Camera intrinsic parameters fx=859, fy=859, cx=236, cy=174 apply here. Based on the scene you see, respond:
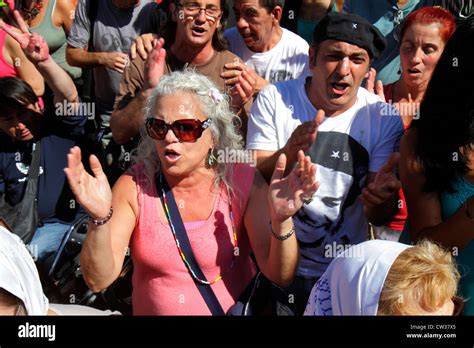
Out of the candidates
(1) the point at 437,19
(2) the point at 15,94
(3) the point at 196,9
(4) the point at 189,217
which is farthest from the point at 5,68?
(1) the point at 437,19

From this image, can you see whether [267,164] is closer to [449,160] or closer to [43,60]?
[449,160]

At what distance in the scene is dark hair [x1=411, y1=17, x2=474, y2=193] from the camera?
10.2 ft

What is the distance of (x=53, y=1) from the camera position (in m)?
5.15

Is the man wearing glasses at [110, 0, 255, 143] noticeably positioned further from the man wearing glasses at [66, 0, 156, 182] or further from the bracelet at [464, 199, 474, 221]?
the bracelet at [464, 199, 474, 221]

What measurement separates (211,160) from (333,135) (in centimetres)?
53

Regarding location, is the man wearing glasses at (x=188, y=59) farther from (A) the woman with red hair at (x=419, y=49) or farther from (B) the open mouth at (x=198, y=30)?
(A) the woman with red hair at (x=419, y=49)

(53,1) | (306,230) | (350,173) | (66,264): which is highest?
(53,1)

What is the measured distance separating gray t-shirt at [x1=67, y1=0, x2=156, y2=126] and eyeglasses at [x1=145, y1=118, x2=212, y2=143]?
1516 mm

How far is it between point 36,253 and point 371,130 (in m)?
1.71

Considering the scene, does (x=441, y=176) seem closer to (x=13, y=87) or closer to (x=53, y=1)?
(x=13, y=87)

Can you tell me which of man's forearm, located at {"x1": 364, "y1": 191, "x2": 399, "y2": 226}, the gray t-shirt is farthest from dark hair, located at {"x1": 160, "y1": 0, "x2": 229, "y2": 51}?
man's forearm, located at {"x1": 364, "y1": 191, "x2": 399, "y2": 226}

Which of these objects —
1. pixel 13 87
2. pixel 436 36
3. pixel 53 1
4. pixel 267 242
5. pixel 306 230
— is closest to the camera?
pixel 267 242

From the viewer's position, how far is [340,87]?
3498 mm

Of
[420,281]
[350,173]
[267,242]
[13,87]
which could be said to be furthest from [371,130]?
[13,87]
